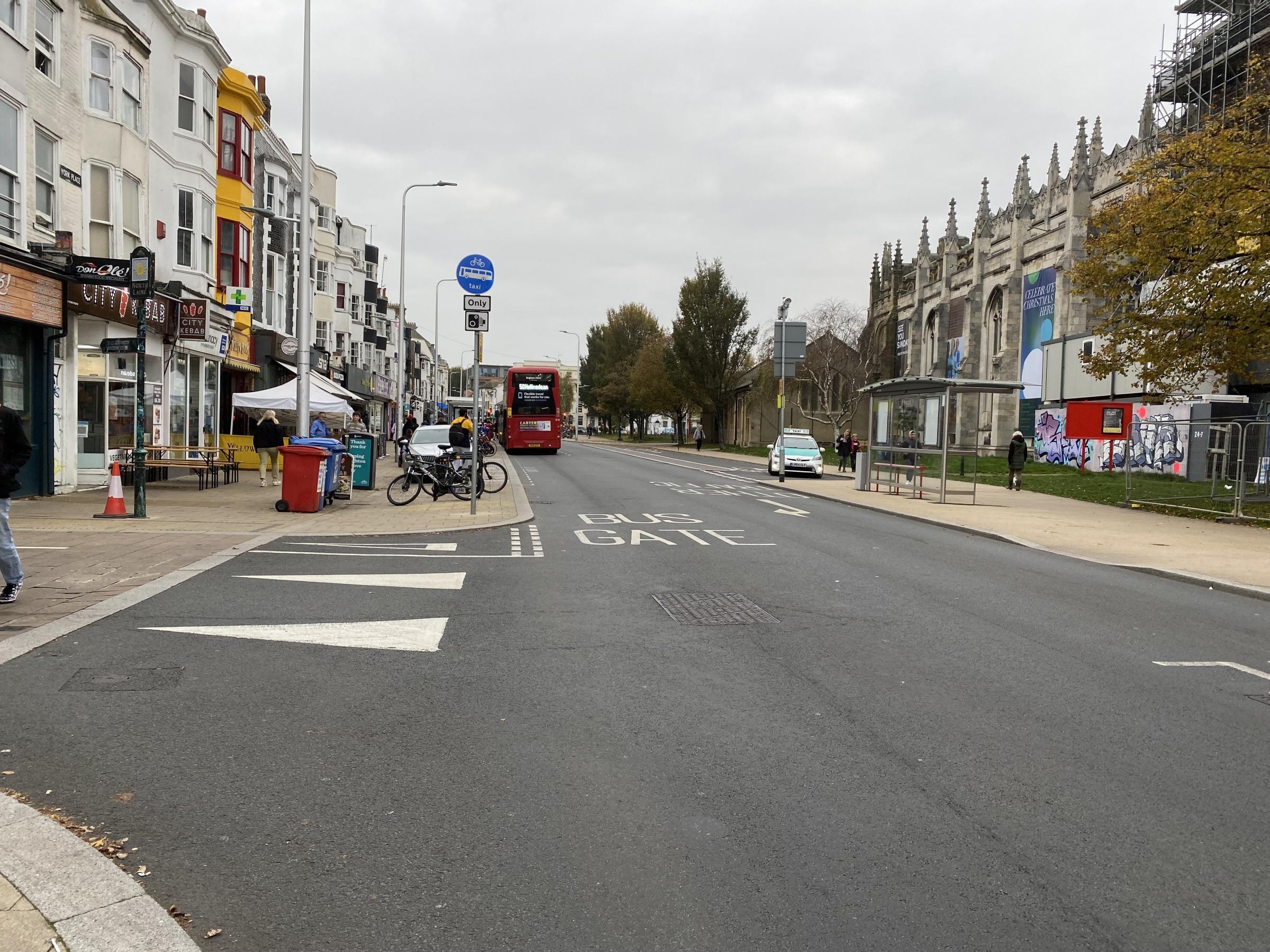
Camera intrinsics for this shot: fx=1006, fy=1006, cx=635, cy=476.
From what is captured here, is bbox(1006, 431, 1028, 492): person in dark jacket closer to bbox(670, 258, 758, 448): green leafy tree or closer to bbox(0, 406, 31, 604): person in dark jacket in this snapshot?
bbox(0, 406, 31, 604): person in dark jacket

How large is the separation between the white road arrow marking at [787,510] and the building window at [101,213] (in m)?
14.1

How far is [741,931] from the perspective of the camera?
3088 millimetres

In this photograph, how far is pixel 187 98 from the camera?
2420cm

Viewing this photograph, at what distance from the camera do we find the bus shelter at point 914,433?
22.0 metres

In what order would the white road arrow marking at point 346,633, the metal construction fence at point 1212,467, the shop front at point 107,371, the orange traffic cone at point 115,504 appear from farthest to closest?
the shop front at point 107,371
the metal construction fence at point 1212,467
the orange traffic cone at point 115,504
the white road arrow marking at point 346,633

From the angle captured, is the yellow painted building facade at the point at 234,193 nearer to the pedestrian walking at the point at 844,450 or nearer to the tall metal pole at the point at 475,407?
the tall metal pole at the point at 475,407

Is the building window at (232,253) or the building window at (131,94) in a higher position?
the building window at (131,94)

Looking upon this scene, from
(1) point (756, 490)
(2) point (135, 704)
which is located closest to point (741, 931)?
(2) point (135, 704)

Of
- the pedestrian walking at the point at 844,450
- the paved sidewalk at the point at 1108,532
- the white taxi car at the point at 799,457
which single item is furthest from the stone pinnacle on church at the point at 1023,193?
the paved sidewalk at the point at 1108,532

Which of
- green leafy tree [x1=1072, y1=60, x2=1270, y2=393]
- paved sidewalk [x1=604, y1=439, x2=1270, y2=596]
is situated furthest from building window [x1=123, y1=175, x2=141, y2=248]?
green leafy tree [x1=1072, y1=60, x2=1270, y2=393]

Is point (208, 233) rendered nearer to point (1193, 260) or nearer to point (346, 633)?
point (346, 633)

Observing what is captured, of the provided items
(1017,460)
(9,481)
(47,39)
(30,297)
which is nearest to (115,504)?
(30,297)

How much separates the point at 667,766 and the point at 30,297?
15559 mm

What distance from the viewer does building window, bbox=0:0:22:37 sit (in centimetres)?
1595
